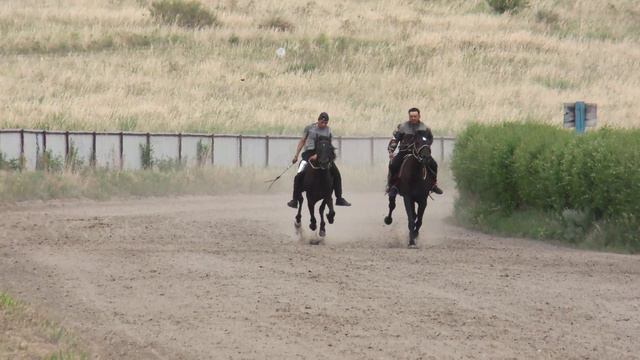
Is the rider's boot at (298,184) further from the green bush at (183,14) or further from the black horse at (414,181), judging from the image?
the green bush at (183,14)

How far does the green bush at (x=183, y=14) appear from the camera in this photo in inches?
3290

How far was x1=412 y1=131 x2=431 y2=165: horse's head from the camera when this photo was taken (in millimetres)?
23547

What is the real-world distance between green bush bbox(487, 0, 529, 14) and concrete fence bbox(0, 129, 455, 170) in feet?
147

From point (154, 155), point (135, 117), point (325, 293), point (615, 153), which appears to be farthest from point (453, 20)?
point (325, 293)

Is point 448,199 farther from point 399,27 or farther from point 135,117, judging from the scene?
point 399,27

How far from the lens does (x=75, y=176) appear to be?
36.8m

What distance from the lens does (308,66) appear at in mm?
73438

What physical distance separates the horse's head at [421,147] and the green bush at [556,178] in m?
2.15

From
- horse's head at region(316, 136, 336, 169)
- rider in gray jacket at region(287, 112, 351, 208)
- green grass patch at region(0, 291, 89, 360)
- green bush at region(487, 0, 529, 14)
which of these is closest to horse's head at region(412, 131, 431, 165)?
horse's head at region(316, 136, 336, 169)

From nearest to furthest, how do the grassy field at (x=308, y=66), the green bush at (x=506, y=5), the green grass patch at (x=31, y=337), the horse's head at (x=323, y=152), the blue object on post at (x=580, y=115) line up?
the green grass patch at (x=31, y=337) → the horse's head at (x=323, y=152) → the blue object on post at (x=580, y=115) → the grassy field at (x=308, y=66) → the green bush at (x=506, y=5)

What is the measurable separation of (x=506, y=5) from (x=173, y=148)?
5349cm

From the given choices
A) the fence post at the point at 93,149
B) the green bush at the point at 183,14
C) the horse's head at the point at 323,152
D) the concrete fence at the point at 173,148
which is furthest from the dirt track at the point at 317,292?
the green bush at the point at 183,14

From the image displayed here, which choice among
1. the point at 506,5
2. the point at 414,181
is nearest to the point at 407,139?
the point at 414,181

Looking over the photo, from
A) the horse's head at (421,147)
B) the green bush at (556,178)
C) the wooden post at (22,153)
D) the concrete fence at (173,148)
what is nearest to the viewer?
the green bush at (556,178)
